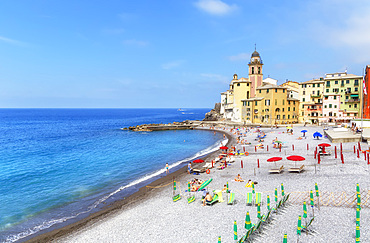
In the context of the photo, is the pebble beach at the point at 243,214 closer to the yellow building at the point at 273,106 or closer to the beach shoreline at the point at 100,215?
the beach shoreline at the point at 100,215

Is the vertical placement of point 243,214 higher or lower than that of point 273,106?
lower

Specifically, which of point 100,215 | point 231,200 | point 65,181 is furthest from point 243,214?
point 65,181

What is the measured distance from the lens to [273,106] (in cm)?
7881

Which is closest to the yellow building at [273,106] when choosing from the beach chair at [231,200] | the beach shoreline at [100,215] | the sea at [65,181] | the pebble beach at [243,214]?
the sea at [65,181]

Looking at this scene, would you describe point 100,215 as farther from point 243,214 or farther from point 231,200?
point 243,214

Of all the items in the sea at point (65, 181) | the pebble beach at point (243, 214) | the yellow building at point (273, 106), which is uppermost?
the yellow building at point (273, 106)

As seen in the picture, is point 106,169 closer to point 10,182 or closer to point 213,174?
point 10,182

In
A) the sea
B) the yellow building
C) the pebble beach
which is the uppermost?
the yellow building

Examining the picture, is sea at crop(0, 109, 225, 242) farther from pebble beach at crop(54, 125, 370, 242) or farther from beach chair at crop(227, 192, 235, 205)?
beach chair at crop(227, 192, 235, 205)

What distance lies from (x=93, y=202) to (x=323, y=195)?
19727 mm

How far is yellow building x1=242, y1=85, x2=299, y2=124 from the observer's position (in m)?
78.8

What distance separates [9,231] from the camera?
1816cm

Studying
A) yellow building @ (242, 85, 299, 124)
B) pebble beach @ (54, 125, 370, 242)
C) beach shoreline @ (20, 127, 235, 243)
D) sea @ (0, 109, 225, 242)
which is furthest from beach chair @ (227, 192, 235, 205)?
yellow building @ (242, 85, 299, 124)

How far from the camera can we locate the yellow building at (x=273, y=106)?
7875 centimetres
